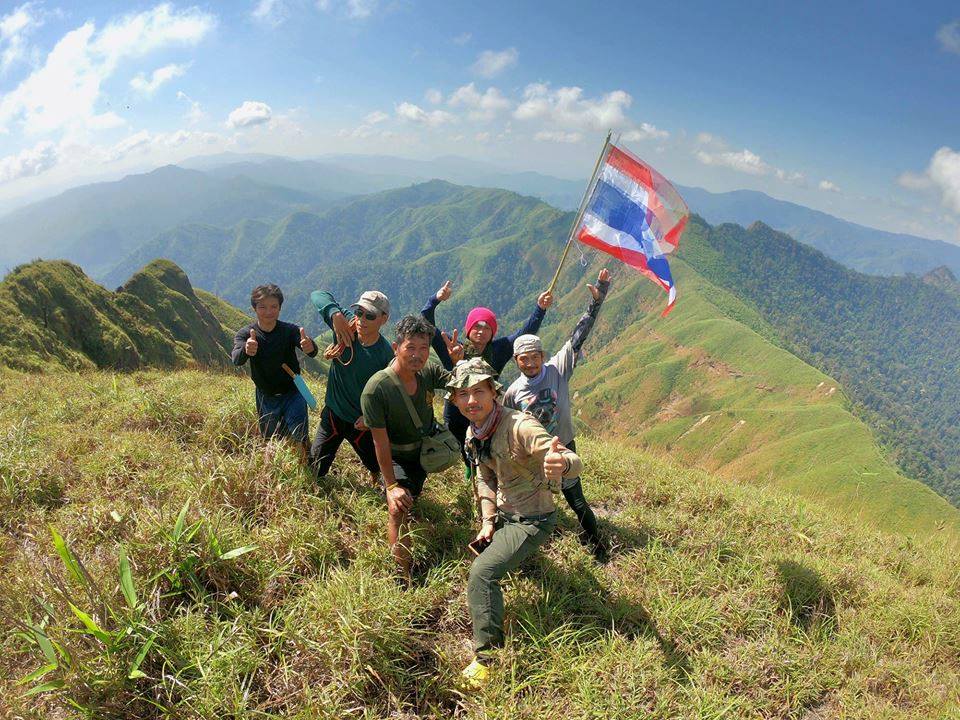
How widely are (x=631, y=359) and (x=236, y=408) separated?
199 m

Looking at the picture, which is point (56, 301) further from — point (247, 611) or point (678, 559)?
point (678, 559)

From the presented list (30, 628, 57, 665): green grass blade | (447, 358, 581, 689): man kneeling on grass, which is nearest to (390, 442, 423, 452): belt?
(447, 358, 581, 689): man kneeling on grass

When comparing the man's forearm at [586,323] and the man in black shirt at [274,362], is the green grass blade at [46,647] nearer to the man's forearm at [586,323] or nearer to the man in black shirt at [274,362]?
the man in black shirt at [274,362]

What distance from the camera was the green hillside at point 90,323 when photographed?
25.9 m

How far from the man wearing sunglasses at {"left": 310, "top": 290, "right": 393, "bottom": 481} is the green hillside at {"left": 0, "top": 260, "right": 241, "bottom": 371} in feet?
61.2

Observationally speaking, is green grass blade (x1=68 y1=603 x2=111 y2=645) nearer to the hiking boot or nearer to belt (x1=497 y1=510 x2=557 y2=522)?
the hiking boot

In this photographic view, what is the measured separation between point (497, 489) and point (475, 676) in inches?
56.4

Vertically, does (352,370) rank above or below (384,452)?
above

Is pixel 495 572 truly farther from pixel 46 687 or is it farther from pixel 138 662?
pixel 46 687

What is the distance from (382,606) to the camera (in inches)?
140

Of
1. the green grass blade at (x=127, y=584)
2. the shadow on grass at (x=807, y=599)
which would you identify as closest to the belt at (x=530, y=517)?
the shadow on grass at (x=807, y=599)

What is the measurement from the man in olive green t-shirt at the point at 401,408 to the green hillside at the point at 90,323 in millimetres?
19860

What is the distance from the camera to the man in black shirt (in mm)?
5621

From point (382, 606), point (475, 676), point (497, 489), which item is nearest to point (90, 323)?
point (382, 606)
